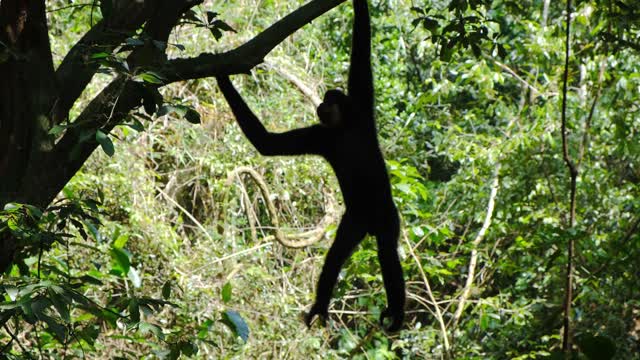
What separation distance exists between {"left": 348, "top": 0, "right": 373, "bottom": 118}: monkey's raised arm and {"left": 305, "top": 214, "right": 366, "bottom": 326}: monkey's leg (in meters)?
0.78

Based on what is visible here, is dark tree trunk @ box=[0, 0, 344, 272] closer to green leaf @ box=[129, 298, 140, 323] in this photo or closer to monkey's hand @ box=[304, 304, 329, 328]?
green leaf @ box=[129, 298, 140, 323]

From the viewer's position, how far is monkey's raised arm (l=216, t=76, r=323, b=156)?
535cm

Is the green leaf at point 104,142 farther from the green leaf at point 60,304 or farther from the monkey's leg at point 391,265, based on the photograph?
the monkey's leg at point 391,265

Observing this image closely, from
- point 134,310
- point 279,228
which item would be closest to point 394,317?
point 279,228

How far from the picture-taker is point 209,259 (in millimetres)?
7918

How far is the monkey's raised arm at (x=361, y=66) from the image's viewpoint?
4.90m

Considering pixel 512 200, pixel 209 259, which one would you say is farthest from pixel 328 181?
pixel 512 200

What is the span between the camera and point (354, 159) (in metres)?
5.44

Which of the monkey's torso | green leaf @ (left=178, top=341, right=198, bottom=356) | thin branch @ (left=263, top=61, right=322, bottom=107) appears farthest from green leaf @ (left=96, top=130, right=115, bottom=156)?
thin branch @ (left=263, top=61, right=322, bottom=107)

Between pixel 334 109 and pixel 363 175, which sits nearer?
pixel 334 109

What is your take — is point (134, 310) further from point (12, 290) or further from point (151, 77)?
point (151, 77)

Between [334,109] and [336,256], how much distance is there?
105cm

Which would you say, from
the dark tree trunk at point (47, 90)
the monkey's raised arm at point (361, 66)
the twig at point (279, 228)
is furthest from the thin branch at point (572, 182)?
the dark tree trunk at point (47, 90)

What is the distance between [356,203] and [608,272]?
3.29 m
